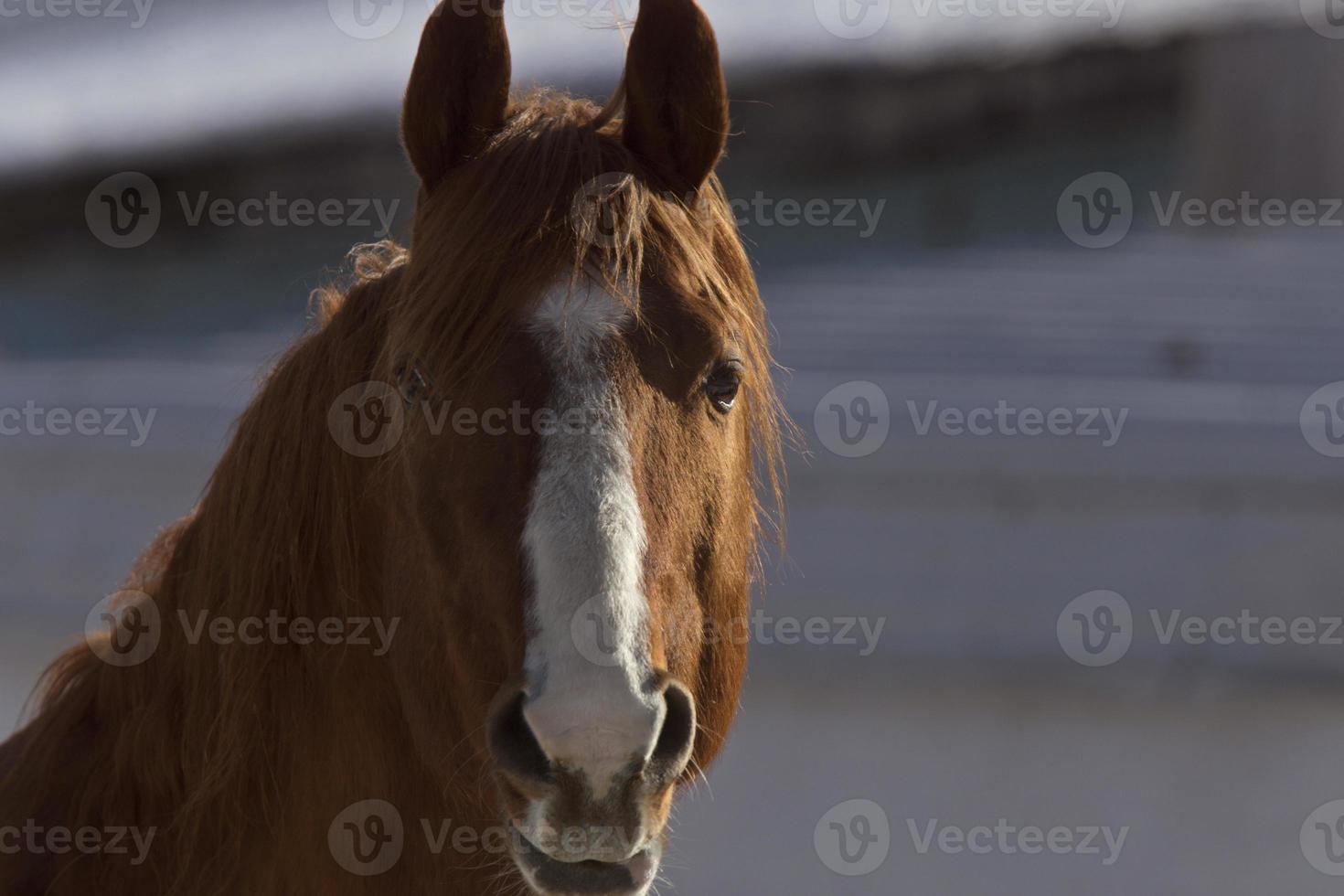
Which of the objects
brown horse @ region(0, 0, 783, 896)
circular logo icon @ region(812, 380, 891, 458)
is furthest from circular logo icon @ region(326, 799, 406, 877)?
circular logo icon @ region(812, 380, 891, 458)

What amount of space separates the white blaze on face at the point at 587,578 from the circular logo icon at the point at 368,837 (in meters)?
0.44

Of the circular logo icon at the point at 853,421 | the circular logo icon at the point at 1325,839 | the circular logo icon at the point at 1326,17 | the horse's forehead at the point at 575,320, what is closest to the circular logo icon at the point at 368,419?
the horse's forehead at the point at 575,320

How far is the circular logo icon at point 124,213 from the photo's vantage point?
8.29 m

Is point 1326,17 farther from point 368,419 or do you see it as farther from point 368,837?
point 368,837

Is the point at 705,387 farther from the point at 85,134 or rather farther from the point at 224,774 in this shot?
the point at 85,134

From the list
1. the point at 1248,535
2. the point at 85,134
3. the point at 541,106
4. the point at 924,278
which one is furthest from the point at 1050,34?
the point at 541,106

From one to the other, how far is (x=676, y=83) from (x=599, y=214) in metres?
0.23

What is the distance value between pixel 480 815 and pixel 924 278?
6.96 m

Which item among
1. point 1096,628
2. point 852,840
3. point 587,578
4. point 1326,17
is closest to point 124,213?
point 852,840

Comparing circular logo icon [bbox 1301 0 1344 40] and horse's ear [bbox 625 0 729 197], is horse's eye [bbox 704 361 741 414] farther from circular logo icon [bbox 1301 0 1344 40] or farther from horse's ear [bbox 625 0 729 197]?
circular logo icon [bbox 1301 0 1344 40]

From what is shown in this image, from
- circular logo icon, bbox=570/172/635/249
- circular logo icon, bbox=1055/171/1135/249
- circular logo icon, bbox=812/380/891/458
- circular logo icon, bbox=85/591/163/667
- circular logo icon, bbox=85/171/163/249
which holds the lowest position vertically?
circular logo icon, bbox=85/591/163/667

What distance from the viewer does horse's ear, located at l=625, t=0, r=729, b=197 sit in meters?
1.43

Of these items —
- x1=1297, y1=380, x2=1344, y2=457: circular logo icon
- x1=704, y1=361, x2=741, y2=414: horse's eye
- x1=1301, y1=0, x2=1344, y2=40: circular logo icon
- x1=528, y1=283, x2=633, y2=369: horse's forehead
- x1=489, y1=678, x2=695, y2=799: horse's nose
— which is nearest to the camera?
x1=489, y1=678, x2=695, y2=799: horse's nose

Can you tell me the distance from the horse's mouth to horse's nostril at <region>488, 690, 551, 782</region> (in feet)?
0.34
